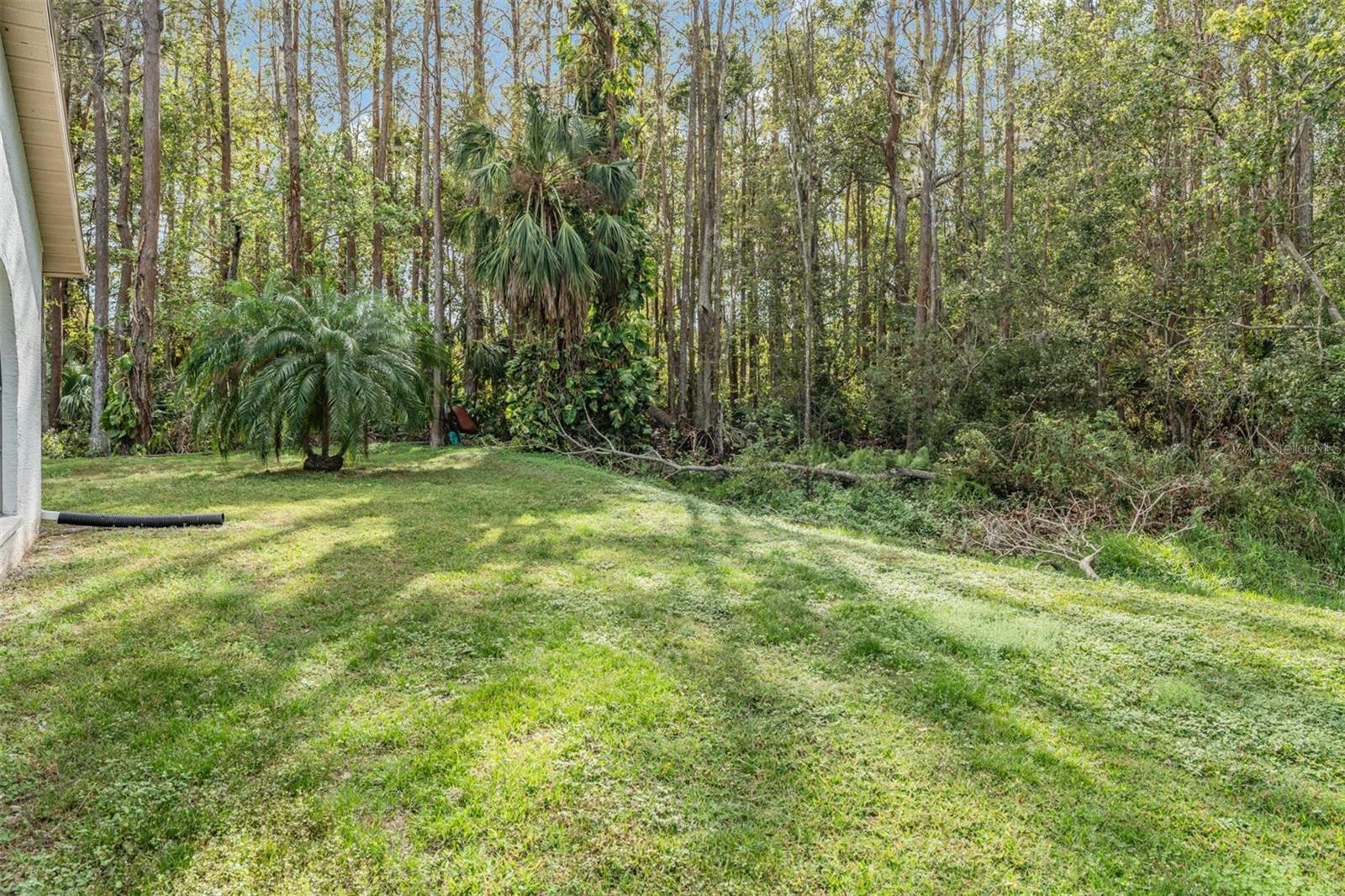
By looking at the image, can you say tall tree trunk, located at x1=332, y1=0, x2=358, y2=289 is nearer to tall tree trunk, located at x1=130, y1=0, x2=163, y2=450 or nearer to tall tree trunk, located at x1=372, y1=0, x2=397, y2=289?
tall tree trunk, located at x1=372, y1=0, x2=397, y2=289

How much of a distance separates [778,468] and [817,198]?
31.3 feet

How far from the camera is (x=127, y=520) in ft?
18.3

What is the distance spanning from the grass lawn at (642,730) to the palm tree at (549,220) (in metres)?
8.20

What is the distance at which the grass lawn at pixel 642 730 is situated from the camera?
1.98 meters

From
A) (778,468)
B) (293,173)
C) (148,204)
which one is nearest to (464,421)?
(293,173)

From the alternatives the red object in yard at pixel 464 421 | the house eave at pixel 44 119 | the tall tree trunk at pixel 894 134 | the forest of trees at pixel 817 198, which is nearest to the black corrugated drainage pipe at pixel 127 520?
the house eave at pixel 44 119

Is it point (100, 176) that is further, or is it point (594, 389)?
point (100, 176)

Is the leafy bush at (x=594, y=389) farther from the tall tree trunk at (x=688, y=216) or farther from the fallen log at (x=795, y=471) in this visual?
the tall tree trunk at (x=688, y=216)

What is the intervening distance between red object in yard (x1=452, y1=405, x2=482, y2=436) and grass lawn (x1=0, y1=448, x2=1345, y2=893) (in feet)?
32.2

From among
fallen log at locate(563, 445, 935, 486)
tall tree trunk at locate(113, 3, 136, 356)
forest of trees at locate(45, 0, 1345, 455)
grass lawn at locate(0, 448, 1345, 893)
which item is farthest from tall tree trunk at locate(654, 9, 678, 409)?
grass lawn at locate(0, 448, 1345, 893)

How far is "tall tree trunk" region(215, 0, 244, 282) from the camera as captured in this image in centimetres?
1396

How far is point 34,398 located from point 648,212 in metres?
16.1

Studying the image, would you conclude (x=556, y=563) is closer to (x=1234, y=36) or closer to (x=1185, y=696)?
(x=1185, y=696)

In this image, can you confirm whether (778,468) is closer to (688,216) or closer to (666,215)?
(688,216)
